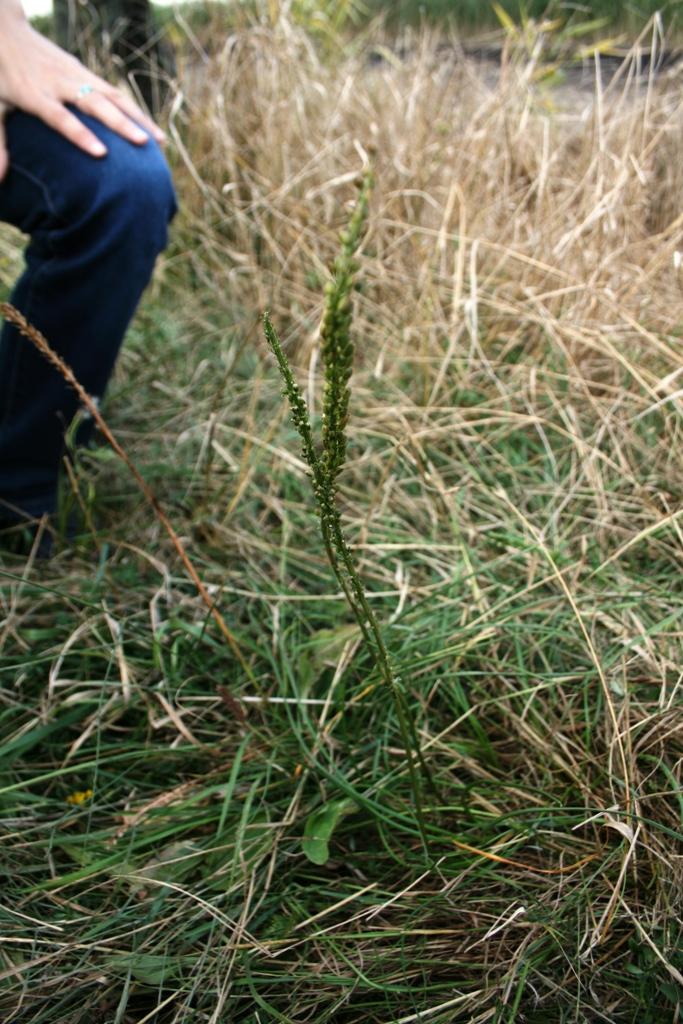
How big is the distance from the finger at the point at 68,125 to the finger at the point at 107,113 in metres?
0.04

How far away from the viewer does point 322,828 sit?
0.92m

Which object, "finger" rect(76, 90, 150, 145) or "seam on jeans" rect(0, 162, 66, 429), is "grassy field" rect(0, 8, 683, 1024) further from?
"finger" rect(76, 90, 150, 145)

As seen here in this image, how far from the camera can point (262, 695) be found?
3.57ft

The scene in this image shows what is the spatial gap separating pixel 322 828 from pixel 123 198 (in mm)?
960

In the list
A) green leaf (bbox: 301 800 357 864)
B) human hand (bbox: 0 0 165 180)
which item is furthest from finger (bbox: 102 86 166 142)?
green leaf (bbox: 301 800 357 864)

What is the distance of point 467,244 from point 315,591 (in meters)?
1.05

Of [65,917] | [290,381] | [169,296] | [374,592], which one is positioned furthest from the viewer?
[169,296]

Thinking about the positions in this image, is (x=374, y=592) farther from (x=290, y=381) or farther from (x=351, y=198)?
(x=351, y=198)

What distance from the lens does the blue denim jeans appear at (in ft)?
4.03

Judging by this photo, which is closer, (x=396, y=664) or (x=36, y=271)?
(x=396, y=664)

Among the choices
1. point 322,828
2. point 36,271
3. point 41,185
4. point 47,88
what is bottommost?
point 322,828

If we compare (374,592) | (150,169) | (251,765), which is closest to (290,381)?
(251,765)

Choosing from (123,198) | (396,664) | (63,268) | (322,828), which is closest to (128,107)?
(123,198)

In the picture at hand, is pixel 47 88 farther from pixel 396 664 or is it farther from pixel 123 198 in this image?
pixel 396 664
